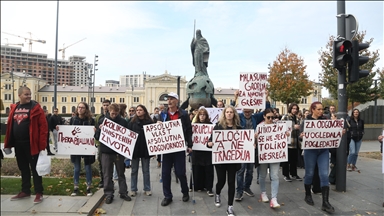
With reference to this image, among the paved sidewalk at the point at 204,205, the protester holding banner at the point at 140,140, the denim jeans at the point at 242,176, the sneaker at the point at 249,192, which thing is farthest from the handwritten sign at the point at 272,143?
the protester holding banner at the point at 140,140

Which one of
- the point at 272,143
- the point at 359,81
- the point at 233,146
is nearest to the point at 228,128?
the point at 233,146

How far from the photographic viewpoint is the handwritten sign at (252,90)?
7055 millimetres

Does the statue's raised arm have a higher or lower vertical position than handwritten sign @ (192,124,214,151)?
higher

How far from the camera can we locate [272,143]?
19.8 ft

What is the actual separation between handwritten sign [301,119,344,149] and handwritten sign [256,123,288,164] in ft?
1.35

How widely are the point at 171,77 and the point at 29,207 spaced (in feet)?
363

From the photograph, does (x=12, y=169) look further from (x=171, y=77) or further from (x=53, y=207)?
(x=171, y=77)

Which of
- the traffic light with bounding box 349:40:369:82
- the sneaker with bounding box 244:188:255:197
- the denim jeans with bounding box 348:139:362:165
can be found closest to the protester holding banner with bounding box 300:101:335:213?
the sneaker with bounding box 244:188:255:197

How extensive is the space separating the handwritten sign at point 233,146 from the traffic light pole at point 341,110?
2.82 m

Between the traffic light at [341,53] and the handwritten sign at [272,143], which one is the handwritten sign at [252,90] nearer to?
the handwritten sign at [272,143]

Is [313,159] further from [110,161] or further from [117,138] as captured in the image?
[110,161]

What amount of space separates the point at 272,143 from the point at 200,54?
9430 millimetres

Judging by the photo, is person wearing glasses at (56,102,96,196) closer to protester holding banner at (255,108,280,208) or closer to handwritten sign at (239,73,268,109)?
handwritten sign at (239,73,268,109)

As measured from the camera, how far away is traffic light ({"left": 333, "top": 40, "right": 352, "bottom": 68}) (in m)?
6.70
